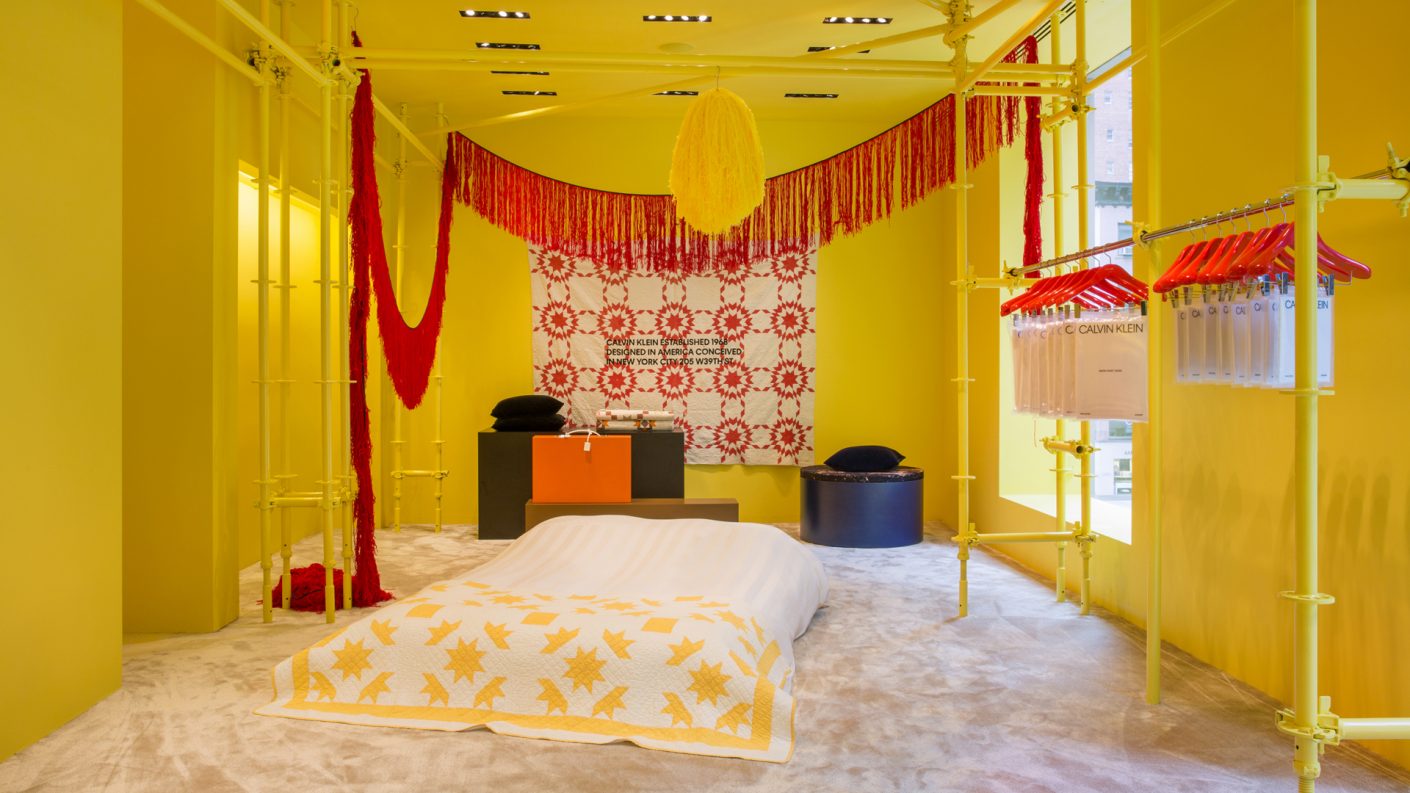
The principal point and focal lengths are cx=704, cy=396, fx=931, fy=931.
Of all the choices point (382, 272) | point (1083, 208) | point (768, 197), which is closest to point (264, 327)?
point (382, 272)

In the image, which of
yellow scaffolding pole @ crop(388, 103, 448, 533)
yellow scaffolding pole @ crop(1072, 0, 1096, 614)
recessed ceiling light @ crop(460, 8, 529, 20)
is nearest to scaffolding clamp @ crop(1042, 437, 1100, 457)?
yellow scaffolding pole @ crop(1072, 0, 1096, 614)

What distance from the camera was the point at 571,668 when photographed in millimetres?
2754

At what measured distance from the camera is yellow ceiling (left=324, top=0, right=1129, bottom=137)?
4680mm

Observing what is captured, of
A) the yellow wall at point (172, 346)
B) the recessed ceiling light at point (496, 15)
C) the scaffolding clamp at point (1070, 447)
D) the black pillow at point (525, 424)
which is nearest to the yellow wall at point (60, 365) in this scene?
the yellow wall at point (172, 346)

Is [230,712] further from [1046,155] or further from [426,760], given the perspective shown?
[1046,155]

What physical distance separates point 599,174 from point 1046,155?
301 centimetres

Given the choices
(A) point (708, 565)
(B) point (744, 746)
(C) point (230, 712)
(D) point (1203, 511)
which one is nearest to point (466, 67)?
(A) point (708, 565)

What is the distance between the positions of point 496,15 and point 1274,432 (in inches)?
158

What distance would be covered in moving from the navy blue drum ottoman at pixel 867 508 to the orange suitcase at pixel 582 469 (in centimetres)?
119

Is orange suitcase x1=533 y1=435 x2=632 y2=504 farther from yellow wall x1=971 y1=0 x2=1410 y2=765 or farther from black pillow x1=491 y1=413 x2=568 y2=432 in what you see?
yellow wall x1=971 y1=0 x2=1410 y2=765

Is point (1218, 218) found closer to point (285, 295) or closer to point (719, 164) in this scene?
point (719, 164)

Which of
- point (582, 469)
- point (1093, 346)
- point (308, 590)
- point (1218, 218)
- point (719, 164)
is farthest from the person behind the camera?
point (582, 469)

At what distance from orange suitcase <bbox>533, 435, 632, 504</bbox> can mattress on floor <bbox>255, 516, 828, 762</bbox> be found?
2.36m

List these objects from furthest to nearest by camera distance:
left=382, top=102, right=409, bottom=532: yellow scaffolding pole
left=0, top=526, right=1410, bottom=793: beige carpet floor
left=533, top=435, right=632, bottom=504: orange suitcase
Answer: left=382, top=102, right=409, bottom=532: yellow scaffolding pole, left=533, top=435, right=632, bottom=504: orange suitcase, left=0, top=526, right=1410, bottom=793: beige carpet floor
